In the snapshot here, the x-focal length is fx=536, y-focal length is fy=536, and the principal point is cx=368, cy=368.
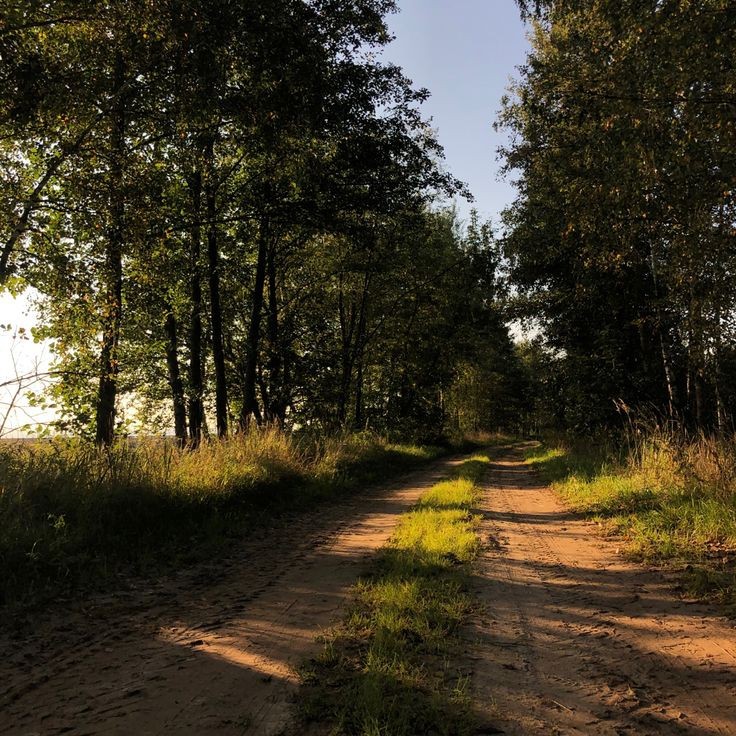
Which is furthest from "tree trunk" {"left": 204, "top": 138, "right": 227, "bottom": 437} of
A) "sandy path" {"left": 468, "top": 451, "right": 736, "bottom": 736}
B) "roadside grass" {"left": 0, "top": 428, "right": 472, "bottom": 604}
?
"sandy path" {"left": 468, "top": 451, "right": 736, "bottom": 736}

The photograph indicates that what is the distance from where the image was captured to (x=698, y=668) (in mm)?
3346

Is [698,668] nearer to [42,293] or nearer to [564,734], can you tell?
[564,734]

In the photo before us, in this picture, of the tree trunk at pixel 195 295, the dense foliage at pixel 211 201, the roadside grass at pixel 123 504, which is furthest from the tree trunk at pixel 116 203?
the tree trunk at pixel 195 295

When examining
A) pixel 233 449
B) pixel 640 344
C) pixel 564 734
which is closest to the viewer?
pixel 564 734

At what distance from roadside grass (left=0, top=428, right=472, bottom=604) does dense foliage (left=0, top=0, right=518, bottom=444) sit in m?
2.52

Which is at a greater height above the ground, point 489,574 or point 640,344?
point 640,344

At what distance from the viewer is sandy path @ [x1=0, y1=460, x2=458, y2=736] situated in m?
2.88

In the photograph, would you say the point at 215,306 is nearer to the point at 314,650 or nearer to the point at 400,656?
the point at 314,650

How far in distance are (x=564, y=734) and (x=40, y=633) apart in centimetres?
382

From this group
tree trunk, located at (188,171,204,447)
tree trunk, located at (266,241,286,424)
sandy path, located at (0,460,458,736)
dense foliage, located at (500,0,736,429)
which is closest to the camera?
sandy path, located at (0,460,458,736)

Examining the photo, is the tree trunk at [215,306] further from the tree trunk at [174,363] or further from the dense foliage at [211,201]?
the tree trunk at [174,363]

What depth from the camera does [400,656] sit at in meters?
3.45

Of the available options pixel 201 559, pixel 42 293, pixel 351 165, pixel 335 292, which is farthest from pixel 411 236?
pixel 201 559

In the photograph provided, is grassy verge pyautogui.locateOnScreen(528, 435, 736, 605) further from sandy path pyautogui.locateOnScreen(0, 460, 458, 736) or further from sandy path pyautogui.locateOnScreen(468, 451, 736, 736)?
sandy path pyautogui.locateOnScreen(0, 460, 458, 736)
